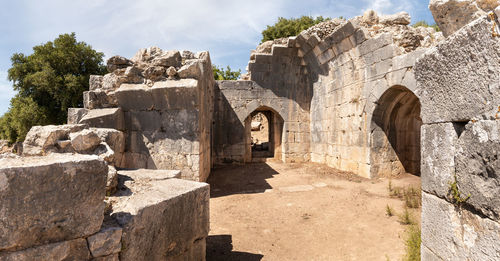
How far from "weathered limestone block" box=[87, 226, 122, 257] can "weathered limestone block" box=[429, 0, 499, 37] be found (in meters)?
3.49

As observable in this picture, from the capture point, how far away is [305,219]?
15.7ft

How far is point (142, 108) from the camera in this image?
5.85 metres

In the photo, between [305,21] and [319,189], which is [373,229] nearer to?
[319,189]

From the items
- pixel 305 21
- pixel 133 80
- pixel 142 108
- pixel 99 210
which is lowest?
pixel 99 210

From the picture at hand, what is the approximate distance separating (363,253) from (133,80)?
18.2 ft

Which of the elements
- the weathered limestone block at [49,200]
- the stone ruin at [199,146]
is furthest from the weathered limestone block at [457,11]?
the weathered limestone block at [49,200]

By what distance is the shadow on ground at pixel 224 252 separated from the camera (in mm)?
3402

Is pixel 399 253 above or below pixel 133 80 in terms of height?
below

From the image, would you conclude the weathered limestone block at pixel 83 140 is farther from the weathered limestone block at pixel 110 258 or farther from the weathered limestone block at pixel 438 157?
the weathered limestone block at pixel 438 157

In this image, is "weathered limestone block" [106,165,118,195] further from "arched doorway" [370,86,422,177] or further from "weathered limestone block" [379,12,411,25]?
"weathered limestone block" [379,12,411,25]

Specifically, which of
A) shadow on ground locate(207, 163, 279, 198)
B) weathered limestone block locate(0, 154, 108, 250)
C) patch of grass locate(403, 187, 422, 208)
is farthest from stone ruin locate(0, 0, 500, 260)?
patch of grass locate(403, 187, 422, 208)

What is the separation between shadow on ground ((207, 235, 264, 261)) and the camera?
340 cm

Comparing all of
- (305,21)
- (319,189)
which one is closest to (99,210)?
(319,189)

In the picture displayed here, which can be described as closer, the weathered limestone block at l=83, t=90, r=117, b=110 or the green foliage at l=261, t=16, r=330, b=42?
the weathered limestone block at l=83, t=90, r=117, b=110
